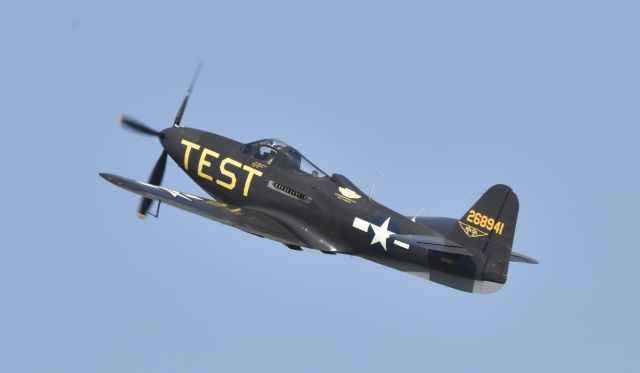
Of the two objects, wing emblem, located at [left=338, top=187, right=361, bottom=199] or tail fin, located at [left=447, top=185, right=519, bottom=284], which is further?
wing emblem, located at [left=338, top=187, right=361, bottom=199]

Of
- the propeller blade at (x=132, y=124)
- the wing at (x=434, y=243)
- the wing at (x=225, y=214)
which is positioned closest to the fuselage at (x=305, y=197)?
the wing at (x=225, y=214)

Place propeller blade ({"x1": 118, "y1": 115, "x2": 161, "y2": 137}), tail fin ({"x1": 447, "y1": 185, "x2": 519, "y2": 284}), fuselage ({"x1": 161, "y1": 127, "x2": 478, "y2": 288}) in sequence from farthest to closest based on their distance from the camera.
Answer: propeller blade ({"x1": 118, "y1": 115, "x2": 161, "y2": 137}) → fuselage ({"x1": 161, "y1": 127, "x2": 478, "y2": 288}) → tail fin ({"x1": 447, "y1": 185, "x2": 519, "y2": 284})

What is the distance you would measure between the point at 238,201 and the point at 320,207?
7.35 feet

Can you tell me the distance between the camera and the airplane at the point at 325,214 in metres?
23.3

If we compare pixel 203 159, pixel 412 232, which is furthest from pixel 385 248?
pixel 203 159

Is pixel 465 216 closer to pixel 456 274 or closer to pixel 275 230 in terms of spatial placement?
pixel 456 274

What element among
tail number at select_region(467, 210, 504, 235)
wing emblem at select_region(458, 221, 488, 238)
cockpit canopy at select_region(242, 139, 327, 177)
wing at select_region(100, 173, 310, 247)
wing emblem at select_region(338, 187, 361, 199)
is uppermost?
cockpit canopy at select_region(242, 139, 327, 177)

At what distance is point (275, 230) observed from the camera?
2489 cm

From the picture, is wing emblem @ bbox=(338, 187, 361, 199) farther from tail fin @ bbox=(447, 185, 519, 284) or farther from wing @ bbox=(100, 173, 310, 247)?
tail fin @ bbox=(447, 185, 519, 284)

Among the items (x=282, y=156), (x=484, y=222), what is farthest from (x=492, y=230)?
(x=282, y=156)

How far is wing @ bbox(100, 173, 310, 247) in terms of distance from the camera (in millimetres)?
24250

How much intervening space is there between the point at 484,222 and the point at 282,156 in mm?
4853

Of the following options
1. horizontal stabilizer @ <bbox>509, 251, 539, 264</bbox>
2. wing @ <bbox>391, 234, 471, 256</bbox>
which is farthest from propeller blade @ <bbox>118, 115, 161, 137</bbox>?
horizontal stabilizer @ <bbox>509, 251, 539, 264</bbox>

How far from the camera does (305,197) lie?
82.9 ft
